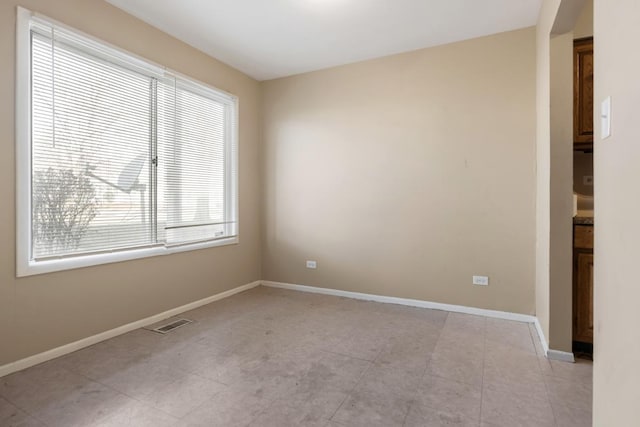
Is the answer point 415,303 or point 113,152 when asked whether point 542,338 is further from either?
point 113,152

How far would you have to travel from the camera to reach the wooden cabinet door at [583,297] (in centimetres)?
228

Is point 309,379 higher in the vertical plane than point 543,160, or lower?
lower

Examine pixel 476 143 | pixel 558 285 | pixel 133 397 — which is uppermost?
pixel 476 143

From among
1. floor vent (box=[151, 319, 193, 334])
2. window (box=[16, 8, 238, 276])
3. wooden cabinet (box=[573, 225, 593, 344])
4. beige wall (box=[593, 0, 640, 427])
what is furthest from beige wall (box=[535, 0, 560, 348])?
window (box=[16, 8, 238, 276])

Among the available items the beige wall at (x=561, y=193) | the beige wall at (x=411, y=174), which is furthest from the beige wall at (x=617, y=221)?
the beige wall at (x=411, y=174)

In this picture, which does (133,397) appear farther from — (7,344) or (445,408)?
(445,408)

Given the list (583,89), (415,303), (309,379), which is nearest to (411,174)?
(415,303)

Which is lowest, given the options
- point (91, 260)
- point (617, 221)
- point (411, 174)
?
point (91, 260)

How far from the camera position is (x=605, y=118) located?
1.11 m

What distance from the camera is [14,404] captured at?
1.78m

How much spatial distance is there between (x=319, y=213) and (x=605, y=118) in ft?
10.2

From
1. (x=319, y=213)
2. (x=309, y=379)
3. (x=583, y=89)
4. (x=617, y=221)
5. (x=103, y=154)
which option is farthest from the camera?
(x=319, y=213)

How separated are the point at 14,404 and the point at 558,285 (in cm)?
350

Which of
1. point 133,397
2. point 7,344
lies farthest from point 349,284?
point 7,344
